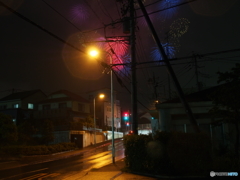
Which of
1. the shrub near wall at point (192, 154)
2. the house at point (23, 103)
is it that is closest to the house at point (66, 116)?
the house at point (23, 103)

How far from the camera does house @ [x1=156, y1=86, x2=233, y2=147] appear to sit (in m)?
17.3

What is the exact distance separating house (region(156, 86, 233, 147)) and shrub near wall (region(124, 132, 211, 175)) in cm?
622

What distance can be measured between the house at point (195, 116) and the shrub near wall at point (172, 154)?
6.22 meters

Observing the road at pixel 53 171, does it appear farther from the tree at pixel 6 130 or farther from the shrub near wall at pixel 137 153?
the tree at pixel 6 130

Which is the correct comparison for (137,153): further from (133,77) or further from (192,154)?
(133,77)

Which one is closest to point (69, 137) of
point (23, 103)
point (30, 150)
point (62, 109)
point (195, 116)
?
point (62, 109)

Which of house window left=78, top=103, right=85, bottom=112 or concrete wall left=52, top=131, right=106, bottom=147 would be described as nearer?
concrete wall left=52, top=131, right=106, bottom=147

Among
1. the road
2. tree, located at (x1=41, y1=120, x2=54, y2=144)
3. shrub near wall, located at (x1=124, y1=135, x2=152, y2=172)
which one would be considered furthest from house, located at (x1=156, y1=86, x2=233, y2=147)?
tree, located at (x1=41, y1=120, x2=54, y2=144)

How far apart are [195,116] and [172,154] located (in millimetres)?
8628

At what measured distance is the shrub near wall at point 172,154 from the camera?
10.6 meters

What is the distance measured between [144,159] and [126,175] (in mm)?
1197

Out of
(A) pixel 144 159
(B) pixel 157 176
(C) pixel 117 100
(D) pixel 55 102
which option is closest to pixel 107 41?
(A) pixel 144 159

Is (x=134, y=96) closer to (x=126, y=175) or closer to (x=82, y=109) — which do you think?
(x=126, y=175)

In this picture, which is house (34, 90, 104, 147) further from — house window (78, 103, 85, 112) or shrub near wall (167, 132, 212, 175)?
shrub near wall (167, 132, 212, 175)
